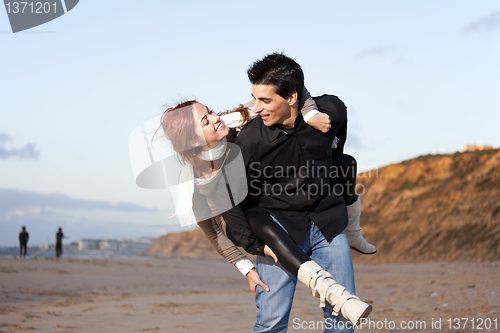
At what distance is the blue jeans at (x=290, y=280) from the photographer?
292 centimetres

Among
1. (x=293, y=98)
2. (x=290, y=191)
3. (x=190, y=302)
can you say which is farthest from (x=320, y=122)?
(x=190, y=302)

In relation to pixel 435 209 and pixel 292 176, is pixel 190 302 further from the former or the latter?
pixel 435 209

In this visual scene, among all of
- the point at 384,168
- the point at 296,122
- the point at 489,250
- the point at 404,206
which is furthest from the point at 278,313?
the point at 384,168

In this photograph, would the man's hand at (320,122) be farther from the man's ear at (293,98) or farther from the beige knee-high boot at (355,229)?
the beige knee-high boot at (355,229)

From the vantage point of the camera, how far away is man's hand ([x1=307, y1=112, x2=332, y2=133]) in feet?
9.27

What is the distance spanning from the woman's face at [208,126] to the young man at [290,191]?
127 mm

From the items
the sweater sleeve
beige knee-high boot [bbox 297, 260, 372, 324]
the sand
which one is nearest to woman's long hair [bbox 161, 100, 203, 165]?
the sweater sleeve

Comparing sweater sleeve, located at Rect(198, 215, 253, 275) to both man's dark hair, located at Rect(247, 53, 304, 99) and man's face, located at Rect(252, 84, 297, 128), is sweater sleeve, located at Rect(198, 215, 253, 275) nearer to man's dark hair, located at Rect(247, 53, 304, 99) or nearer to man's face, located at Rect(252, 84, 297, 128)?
man's face, located at Rect(252, 84, 297, 128)

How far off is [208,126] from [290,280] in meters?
1.11

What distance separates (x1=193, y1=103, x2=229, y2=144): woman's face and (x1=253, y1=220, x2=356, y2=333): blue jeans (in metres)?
0.84

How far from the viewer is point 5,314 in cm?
766

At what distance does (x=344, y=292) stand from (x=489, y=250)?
17561mm

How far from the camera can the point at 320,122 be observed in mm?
2828

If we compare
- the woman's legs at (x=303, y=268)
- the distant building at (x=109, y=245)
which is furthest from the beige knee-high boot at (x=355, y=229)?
the distant building at (x=109, y=245)
